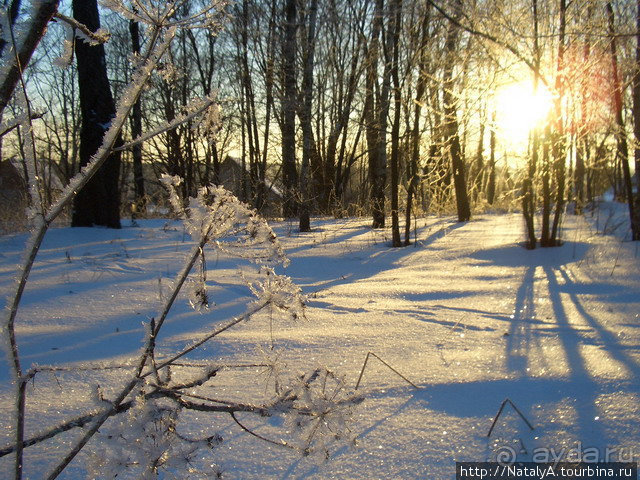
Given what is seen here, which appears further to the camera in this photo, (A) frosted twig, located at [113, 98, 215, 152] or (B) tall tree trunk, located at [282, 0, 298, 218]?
(B) tall tree trunk, located at [282, 0, 298, 218]

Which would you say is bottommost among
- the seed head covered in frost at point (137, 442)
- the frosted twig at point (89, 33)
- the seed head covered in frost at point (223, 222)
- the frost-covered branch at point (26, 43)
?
the seed head covered in frost at point (137, 442)

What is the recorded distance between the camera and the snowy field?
1039 millimetres

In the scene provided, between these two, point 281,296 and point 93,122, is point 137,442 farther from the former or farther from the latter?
point 93,122

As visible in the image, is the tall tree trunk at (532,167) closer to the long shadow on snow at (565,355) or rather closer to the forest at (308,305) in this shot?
the forest at (308,305)

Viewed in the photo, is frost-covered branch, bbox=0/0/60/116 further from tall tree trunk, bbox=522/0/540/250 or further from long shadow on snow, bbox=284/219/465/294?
tall tree trunk, bbox=522/0/540/250

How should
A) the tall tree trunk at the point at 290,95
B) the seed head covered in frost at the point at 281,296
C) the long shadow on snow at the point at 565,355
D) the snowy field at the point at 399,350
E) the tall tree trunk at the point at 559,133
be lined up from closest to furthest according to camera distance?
the seed head covered in frost at the point at 281,296, the snowy field at the point at 399,350, the long shadow on snow at the point at 565,355, the tall tree trunk at the point at 559,133, the tall tree trunk at the point at 290,95

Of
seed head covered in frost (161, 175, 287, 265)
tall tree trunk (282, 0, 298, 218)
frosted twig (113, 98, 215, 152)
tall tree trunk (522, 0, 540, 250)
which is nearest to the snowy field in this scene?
seed head covered in frost (161, 175, 287, 265)

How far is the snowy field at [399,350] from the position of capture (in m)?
1.04

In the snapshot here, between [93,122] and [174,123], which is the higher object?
[93,122]

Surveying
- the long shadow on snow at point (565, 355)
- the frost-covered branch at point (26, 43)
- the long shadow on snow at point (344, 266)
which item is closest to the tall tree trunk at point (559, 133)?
the long shadow on snow at point (344, 266)

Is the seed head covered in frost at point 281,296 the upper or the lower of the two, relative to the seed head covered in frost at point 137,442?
upper

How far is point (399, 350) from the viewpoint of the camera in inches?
67.9

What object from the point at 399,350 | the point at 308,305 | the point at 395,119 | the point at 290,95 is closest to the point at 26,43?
the point at 399,350

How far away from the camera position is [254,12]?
13.5 metres
